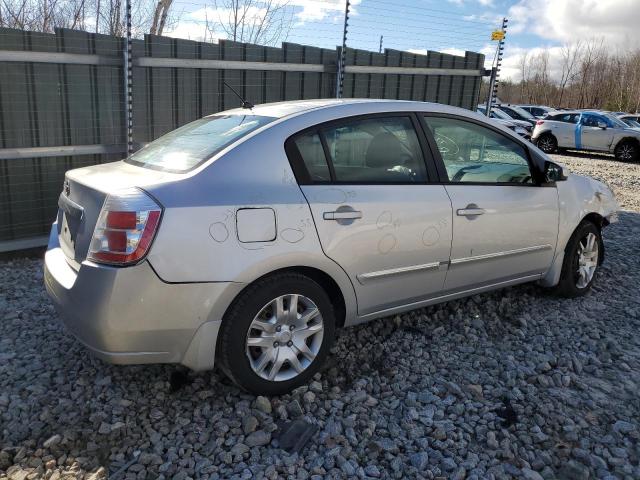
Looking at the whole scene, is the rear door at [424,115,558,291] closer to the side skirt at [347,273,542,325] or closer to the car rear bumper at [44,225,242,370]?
the side skirt at [347,273,542,325]

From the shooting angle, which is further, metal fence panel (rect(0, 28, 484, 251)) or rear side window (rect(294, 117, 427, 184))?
metal fence panel (rect(0, 28, 484, 251))

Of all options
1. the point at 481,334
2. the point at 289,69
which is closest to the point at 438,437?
the point at 481,334

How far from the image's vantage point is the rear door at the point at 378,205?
3.10 meters

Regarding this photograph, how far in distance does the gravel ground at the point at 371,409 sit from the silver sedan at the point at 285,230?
31cm

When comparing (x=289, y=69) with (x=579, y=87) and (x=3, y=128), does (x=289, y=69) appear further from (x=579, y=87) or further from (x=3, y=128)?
(x=579, y=87)

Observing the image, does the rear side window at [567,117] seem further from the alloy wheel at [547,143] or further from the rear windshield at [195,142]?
the rear windshield at [195,142]

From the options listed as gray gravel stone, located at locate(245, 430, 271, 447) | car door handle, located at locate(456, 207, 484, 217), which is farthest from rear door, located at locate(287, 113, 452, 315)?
gray gravel stone, located at locate(245, 430, 271, 447)

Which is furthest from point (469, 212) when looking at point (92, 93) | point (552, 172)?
point (92, 93)

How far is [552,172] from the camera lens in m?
4.14

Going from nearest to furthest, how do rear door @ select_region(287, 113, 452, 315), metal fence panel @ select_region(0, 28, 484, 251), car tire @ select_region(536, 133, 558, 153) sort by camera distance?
rear door @ select_region(287, 113, 452, 315) < metal fence panel @ select_region(0, 28, 484, 251) < car tire @ select_region(536, 133, 558, 153)

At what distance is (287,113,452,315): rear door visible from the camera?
3.10m

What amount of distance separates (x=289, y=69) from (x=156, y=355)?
4988mm

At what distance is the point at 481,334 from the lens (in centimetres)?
400

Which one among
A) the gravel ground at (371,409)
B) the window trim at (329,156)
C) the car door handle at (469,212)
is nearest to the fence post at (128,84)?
the gravel ground at (371,409)
